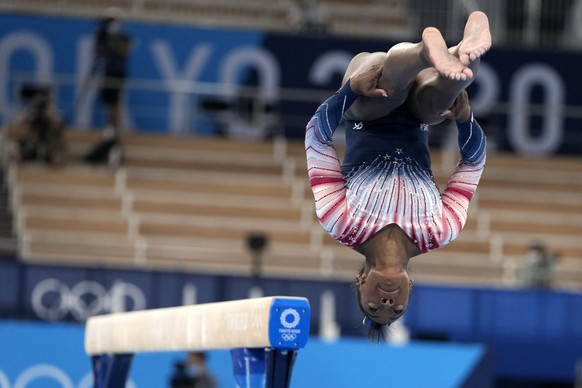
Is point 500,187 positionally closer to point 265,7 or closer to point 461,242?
point 461,242

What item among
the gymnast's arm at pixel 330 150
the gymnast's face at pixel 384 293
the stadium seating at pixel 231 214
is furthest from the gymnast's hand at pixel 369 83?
the stadium seating at pixel 231 214

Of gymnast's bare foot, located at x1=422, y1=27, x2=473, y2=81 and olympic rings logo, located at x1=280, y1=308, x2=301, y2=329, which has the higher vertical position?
gymnast's bare foot, located at x1=422, y1=27, x2=473, y2=81

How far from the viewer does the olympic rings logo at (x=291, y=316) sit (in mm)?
5641

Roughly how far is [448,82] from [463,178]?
2.12ft

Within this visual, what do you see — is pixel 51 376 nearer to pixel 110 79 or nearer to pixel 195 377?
pixel 195 377

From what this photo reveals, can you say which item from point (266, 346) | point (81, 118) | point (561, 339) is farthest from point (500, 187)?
point (266, 346)

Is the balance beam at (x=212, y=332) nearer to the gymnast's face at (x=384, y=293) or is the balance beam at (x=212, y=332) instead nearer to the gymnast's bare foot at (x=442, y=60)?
the gymnast's face at (x=384, y=293)

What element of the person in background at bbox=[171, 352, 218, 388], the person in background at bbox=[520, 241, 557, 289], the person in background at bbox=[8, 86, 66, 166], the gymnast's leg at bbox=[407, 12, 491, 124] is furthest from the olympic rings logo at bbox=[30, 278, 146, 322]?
the gymnast's leg at bbox=[407, 12, 491, 124]

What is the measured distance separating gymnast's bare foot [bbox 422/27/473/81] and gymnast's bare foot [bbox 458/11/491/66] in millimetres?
36

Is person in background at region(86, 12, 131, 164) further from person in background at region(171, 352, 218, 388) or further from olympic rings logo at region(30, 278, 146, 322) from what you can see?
person in background at region(171, 352, 218, 388)

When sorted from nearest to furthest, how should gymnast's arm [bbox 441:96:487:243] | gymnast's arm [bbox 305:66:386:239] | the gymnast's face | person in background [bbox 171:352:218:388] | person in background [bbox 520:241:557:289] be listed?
the gymnast's face, gymnast's arm [bbox 305:66:386:239], gymnast's arm [bbox 441:96:487:243], person in background [bbox 171:352:218:388], person in background [bbox 520:241:557:289]

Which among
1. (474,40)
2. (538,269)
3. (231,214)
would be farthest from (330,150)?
(231,214)

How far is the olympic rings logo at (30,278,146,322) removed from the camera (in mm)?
12039

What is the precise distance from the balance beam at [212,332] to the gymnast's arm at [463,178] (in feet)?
2.30
